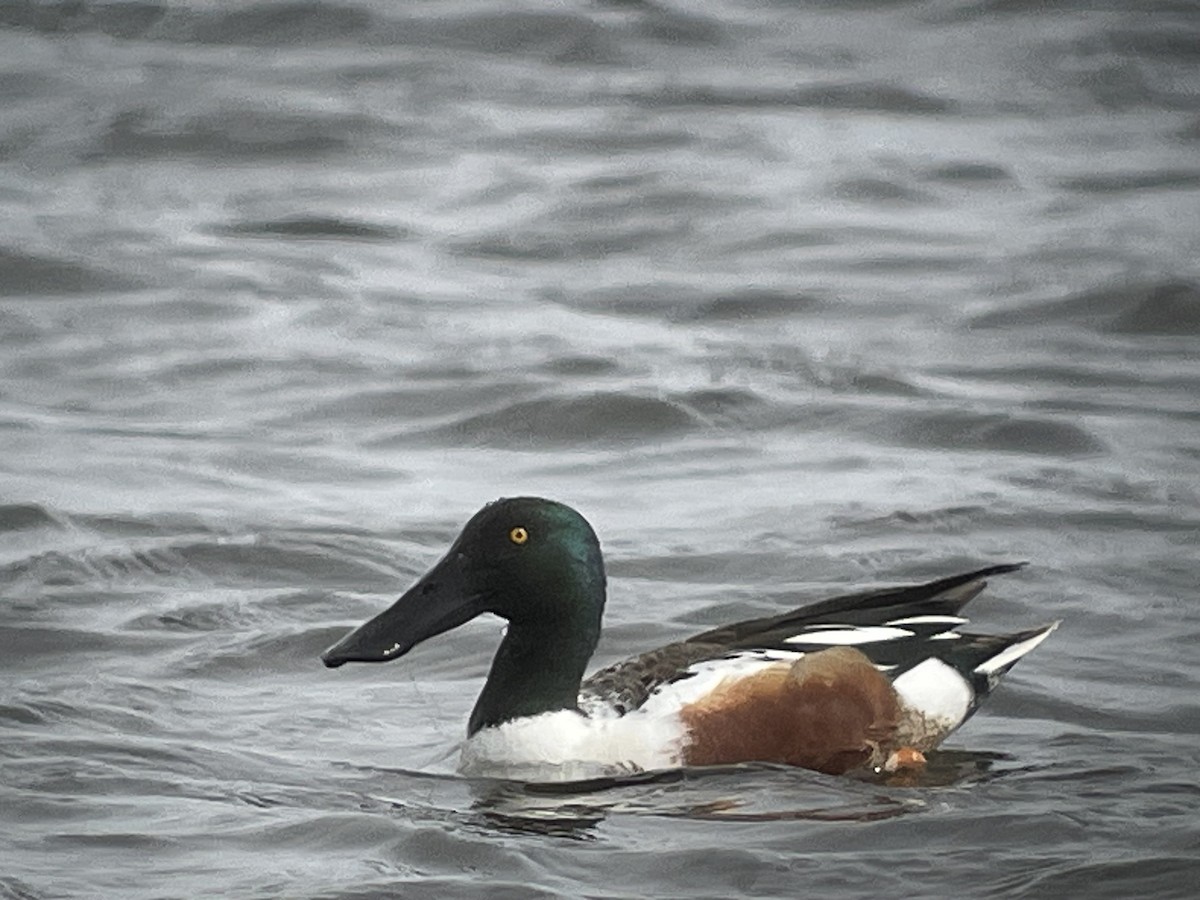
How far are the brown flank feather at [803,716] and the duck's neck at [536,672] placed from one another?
1.11ft

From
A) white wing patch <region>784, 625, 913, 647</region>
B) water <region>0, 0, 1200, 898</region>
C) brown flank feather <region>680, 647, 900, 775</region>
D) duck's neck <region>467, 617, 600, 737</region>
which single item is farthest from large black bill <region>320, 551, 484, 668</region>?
white wing patch <region>784, 625, 913, 647</region>

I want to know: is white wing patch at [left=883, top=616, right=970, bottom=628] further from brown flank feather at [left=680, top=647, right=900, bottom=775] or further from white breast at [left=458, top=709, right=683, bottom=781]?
white breast at [left=458, top=709, right=683, bottom=781]

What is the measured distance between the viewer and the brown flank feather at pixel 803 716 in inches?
285

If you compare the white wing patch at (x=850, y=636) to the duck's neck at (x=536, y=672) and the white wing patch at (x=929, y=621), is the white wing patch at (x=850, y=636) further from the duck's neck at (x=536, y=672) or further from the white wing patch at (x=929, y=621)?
the duck's neck at (x=536, y=672)

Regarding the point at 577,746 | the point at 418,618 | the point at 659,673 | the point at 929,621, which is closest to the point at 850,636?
the point at 929,621

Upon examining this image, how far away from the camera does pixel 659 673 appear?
737 centimetres

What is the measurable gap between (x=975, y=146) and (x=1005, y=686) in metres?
8.62

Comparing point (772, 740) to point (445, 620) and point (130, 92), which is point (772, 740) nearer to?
point (445, 620)

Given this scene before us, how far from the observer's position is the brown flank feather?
23.8 feet

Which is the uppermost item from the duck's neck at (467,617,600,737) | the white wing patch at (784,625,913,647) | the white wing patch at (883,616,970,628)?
the white wing patch at (883,616,970,628)

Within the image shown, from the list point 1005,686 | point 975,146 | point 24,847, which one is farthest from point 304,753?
point 975,146

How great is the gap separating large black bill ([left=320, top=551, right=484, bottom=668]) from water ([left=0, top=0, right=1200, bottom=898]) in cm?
32

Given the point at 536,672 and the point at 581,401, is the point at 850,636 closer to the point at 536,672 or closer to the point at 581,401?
the point at 536,672

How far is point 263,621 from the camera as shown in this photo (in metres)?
8.95
